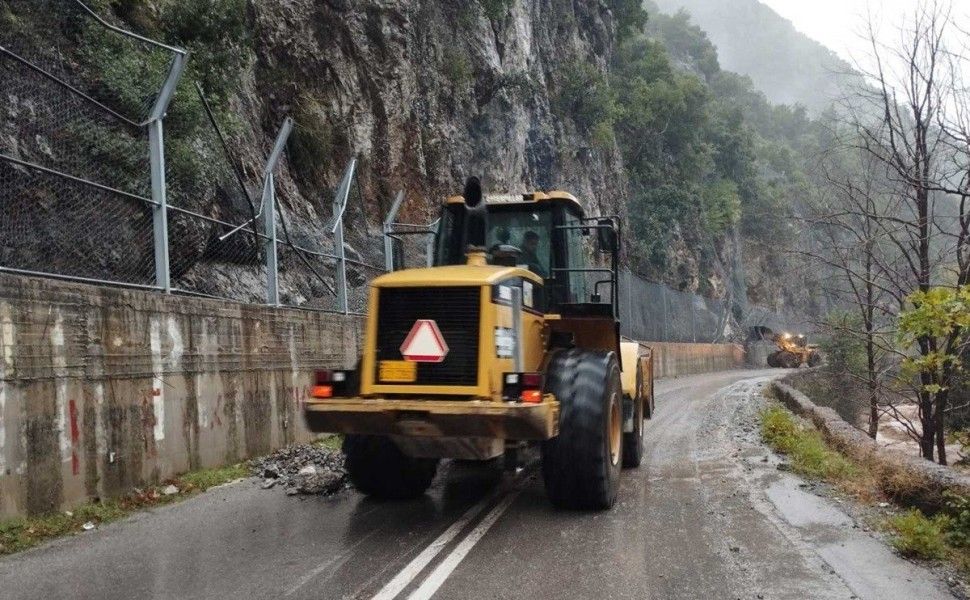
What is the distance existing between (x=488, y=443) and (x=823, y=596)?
7.84 feet

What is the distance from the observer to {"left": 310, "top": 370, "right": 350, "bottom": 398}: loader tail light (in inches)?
229

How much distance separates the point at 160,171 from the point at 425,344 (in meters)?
3.66

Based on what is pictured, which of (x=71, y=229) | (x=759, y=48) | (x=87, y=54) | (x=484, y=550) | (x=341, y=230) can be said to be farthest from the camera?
(x=759, y=48)

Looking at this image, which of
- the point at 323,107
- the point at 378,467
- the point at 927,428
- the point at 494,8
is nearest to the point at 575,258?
the point at 378,467

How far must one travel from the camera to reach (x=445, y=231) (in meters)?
7.73

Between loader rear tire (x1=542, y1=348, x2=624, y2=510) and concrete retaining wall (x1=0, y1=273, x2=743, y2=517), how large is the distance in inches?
148

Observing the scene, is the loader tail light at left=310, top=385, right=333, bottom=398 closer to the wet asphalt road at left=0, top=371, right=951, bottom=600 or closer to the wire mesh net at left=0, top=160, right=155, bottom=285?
the wet asphalt road at left=0, top=371, right=951, bottom=600

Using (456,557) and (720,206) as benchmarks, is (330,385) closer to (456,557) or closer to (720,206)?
(456,557)

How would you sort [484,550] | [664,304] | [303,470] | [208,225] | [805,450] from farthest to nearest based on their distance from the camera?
[664,304]
[208,225]
[805,450]
[303,470]
[484,550]

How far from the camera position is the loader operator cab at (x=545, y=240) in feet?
23.8

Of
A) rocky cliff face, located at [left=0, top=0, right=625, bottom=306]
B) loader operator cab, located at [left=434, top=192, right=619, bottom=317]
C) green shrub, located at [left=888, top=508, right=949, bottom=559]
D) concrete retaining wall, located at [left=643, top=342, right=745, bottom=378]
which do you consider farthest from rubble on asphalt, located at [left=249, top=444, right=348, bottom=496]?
concrete retaining wall, located at [left=643, top=342, right=745, bottom=378]

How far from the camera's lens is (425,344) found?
5.61 metres

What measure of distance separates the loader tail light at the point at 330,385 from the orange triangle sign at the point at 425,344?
607 millimetres

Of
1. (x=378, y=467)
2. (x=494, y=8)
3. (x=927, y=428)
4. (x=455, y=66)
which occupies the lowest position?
(x=927, y=428)
